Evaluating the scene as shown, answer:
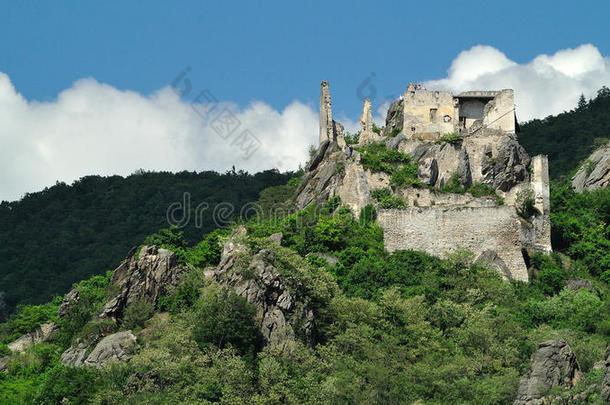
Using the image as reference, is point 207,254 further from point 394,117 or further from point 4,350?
point 394,117

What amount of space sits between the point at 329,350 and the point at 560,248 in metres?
17.3

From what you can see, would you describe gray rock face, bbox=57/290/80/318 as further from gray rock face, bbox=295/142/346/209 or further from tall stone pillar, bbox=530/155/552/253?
tall stone pillar, bbox=530/155/552/253

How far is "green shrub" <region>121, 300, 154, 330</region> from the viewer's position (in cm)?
4556

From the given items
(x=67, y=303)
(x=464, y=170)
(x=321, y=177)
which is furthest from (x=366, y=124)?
(x=67, y=303)

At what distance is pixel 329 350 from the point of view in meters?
42.2

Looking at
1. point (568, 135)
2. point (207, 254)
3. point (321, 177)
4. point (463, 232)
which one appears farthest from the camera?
point (568, 135)

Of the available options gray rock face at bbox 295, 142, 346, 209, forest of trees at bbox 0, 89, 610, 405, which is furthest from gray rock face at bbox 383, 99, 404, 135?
forest of trees at bbox 0, 89, 610, 405

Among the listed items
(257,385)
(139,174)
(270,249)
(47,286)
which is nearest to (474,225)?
(270,249)

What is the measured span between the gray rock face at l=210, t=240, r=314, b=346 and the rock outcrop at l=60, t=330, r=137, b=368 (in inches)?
197

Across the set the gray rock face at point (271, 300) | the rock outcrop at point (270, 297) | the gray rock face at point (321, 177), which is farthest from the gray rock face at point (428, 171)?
the gray rock face at point (271, 300)

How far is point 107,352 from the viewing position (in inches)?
1699

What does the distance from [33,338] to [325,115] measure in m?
24.3

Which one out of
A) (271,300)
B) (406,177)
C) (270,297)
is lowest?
(271,300)

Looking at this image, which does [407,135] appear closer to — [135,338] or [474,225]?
[474,225]
